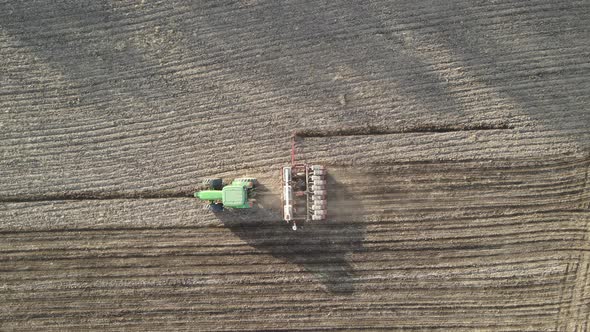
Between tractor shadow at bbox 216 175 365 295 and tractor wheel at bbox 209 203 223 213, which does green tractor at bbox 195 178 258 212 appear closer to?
tractor wheel at bbox 209 203 223 213

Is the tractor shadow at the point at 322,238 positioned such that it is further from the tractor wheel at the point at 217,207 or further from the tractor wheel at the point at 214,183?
the tractor wheel at the point at 214,183

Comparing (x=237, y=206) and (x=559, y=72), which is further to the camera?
(x=559, y=72)

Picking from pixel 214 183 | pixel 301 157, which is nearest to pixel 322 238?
pixel 301 157

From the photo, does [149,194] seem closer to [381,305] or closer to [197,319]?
[197,319]

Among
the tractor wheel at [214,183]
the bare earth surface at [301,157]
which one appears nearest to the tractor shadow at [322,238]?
the bare earth surface at [301,157]

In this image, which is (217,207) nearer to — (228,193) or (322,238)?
(228,193)

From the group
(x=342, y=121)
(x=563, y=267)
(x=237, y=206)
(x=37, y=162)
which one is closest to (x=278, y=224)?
(x=237, y=206)
